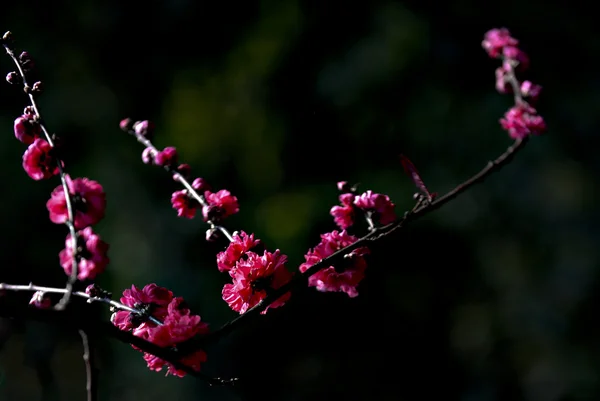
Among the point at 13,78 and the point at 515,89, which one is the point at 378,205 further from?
the point at 13,78

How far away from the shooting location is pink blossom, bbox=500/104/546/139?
0.60 m

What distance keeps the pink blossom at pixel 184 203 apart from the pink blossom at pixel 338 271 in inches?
6.9

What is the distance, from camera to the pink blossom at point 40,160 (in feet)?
1.68

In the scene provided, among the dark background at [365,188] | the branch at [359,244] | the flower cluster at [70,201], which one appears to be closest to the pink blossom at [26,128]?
the flower cluster at [70,201]

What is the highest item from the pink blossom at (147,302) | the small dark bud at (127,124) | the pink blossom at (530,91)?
the small dark bud at (127,124)

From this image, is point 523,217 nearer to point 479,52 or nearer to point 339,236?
point 479,52

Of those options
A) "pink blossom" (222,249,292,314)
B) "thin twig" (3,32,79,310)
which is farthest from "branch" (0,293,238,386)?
"pink blossom" (222,249,292,314)

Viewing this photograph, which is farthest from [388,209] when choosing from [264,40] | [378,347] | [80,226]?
[264,40]

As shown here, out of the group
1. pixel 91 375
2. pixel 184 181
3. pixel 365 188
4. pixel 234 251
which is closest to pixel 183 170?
pixel 184 181

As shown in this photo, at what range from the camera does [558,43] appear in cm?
232

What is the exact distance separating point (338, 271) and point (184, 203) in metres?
0.22

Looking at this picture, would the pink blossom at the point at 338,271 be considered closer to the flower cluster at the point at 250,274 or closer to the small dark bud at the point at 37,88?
the flower cluster at the point at 250,274

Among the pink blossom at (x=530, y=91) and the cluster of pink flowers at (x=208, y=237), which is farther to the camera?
the pink blossom at (x=530, y=91)

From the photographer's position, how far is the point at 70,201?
0.45 metres
